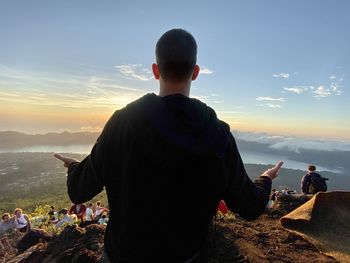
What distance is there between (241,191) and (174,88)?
2.25 feet

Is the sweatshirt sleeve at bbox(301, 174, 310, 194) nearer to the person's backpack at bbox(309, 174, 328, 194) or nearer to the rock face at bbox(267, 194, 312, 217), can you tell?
the person's backpack at bbox(309, 174, 328, 194)

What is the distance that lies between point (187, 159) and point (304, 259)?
4.15 m

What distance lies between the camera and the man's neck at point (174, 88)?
1805 millimetres

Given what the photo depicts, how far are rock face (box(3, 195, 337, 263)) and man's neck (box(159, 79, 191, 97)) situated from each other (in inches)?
125

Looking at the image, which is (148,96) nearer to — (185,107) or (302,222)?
(185,107)

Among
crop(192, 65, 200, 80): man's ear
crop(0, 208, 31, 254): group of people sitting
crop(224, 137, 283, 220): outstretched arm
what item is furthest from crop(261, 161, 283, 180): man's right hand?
crop(0, 208, 31, 254): group of people sitting

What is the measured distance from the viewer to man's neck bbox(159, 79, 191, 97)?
Result: 5.92 feet

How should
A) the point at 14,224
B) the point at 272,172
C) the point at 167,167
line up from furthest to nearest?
→ 1. the point at 14,224
2. the point at 272,172
3. the point at 167,167

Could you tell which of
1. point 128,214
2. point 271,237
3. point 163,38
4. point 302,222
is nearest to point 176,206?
point 128,214

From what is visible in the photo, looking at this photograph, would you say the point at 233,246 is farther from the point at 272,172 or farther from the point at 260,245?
the point at 272,172

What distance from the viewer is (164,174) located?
1715 millimetres

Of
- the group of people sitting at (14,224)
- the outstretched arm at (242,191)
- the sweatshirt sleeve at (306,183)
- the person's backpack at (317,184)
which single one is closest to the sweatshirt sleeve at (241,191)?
the outstretched arm at (242,191)

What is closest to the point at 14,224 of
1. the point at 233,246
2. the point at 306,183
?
the point at 233,246

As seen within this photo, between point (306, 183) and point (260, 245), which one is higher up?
point (306, 183)
